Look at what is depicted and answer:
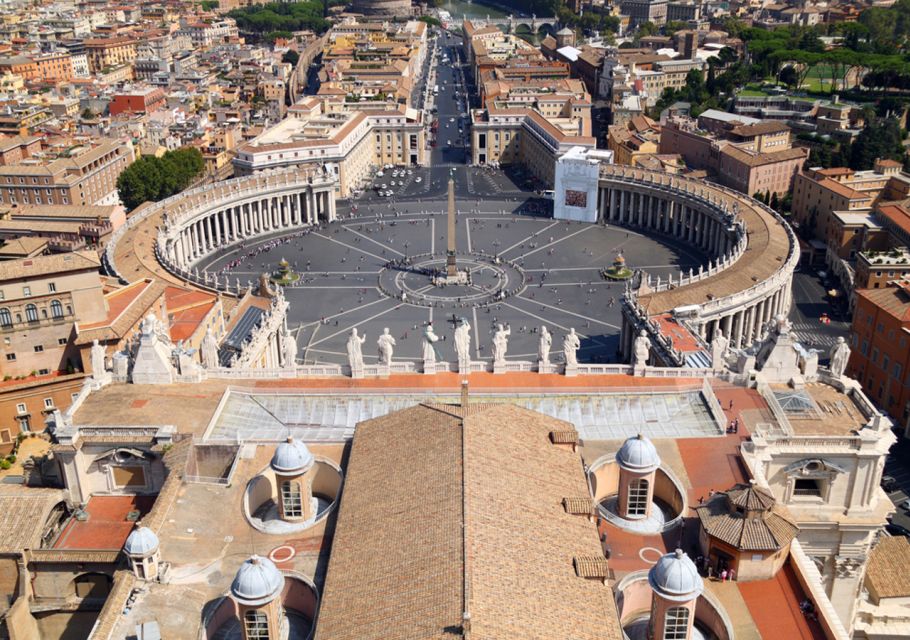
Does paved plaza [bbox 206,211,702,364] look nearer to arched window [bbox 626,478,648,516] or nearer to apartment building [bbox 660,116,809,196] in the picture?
apartment building [bbox 660,116,809,196]

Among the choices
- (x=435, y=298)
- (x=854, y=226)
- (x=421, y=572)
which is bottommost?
(x=435, y=298)

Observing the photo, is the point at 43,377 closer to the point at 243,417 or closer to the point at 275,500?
the point at 243,417

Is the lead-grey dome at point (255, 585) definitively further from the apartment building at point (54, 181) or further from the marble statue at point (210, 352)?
the apartment building at point (54, 181)

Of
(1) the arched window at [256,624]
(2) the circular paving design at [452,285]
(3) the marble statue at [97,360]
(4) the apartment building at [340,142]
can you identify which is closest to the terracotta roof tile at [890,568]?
(1) the arched window at [256,624]

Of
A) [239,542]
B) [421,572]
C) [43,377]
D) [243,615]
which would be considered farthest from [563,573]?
[43,377]

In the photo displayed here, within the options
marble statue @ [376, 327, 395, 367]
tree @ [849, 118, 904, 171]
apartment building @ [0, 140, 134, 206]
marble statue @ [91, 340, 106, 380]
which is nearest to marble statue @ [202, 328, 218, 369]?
marble statue @ [91, 340, 106, 380]

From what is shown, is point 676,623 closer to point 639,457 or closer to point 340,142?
point 639,457
